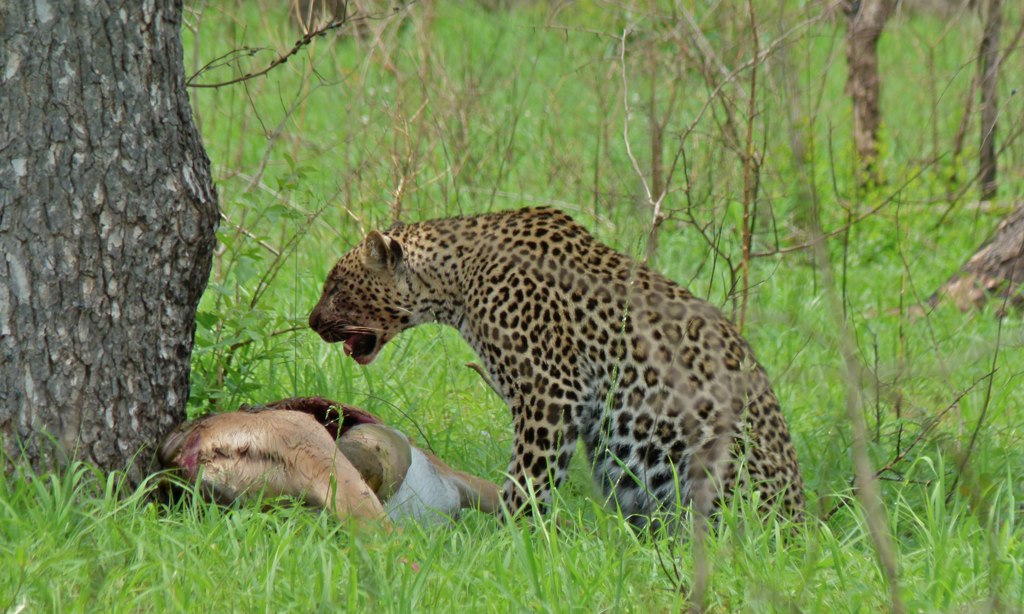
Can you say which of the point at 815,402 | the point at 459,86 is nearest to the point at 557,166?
the point at 459,86

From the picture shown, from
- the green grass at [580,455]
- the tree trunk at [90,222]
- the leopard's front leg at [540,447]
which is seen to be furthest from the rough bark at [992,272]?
the tree trunk at [90,222]

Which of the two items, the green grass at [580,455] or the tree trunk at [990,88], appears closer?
the green grass at [580,455]

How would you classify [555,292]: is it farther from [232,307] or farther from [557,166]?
[557,166]

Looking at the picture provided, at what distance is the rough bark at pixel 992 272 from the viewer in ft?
25.8

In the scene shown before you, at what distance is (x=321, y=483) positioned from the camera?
4441mm

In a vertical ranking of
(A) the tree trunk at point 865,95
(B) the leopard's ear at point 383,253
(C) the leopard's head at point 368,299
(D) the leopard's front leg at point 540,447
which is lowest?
(D) the leopard's front leg at point 540,447

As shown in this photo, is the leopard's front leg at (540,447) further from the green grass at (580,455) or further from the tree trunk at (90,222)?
the tree trunk at (90,222)

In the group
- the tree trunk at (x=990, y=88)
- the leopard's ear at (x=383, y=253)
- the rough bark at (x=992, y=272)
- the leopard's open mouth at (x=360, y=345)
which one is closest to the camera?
the leopard's ear at (x=383, y=253)

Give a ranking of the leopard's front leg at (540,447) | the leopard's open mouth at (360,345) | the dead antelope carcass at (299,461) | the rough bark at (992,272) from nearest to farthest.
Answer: the dead antelope carcass at (299,461), the leopard's front leg at (540,447), the leopard's open mouth at (360,345), the rough bark at (992,272)

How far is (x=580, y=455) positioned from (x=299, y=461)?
45.9 inches

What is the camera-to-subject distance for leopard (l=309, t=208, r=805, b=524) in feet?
15.3

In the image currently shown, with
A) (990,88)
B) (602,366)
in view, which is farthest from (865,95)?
(602,366)

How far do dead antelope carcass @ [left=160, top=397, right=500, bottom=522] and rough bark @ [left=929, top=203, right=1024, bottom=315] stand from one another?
456cm

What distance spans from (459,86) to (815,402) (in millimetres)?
4660
